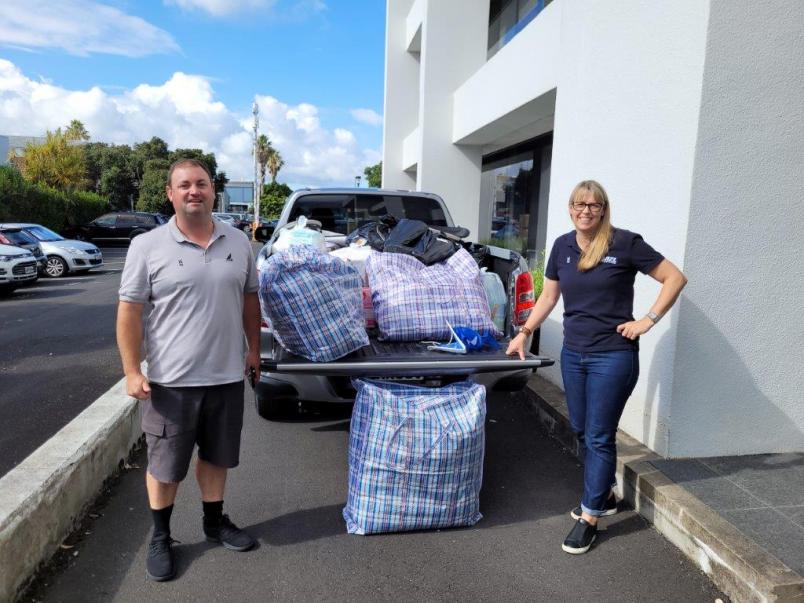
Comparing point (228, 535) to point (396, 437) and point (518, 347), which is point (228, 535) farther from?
point (518, 347)

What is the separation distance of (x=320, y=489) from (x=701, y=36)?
3.64 m

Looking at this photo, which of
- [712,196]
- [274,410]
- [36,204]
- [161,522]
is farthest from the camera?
[36,204]

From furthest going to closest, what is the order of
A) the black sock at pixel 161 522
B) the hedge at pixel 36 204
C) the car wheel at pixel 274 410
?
the hedge at pixel 36 204
the car wheel at pixel 274 410
the black sock at pixel 161 522

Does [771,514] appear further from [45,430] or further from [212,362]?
[45,430]

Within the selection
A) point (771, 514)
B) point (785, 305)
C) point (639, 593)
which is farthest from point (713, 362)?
point (639, 593)

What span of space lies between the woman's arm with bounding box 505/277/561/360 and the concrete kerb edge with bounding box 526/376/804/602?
1.11 m

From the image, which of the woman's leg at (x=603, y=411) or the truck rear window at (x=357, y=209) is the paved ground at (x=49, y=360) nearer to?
the truck rear window at (x=357, y=209)

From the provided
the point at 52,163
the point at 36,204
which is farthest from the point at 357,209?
the point at 52,163

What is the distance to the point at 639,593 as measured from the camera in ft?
9.34

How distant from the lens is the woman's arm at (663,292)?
3.02 meters

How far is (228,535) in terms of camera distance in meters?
3.18

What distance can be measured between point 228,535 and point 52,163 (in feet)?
126

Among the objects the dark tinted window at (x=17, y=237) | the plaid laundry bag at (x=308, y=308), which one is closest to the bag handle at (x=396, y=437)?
the plaid laundry bag at (x=308, y=308)

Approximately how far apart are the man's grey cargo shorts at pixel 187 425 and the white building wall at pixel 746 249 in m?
2.76
